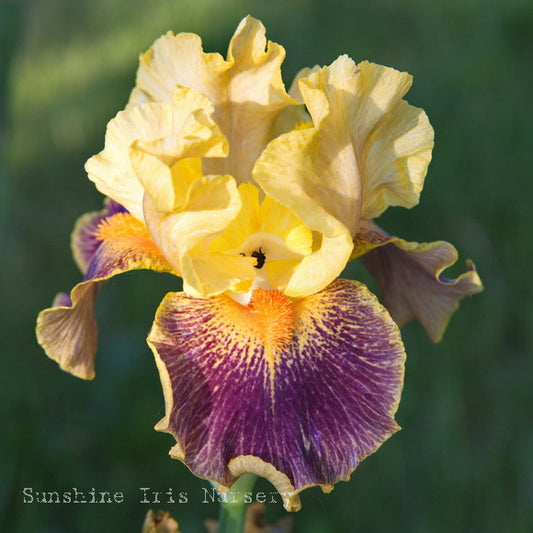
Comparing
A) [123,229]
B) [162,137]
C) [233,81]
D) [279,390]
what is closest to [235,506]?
[279,390]

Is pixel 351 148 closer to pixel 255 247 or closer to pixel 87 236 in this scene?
pixel 255 247

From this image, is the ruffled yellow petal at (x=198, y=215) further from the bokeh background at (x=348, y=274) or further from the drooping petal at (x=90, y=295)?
the bokeh background at (x=348, y=274)

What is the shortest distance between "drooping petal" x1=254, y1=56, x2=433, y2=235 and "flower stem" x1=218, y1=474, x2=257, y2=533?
18.6 inches

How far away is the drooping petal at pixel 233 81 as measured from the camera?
142 centimetres

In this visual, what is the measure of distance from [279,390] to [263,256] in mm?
275

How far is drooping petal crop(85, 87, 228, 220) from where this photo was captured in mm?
1214

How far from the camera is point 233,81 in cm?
146

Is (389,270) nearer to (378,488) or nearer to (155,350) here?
(155,350)

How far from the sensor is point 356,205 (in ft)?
4.45

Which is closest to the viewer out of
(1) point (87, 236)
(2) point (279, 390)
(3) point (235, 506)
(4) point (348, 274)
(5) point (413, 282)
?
(2) point (279, 390)

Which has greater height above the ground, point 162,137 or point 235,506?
point 162,137

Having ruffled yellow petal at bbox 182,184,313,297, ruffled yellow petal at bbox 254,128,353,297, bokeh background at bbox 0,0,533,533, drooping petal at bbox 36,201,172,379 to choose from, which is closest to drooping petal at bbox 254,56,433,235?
ruffled yellow petal at bbox 254,128,353,297

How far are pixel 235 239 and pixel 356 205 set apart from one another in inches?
8.6

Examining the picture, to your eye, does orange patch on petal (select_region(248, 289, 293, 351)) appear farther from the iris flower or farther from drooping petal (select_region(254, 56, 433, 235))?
drooping petal (select_region(254, 56, 433, 235))
